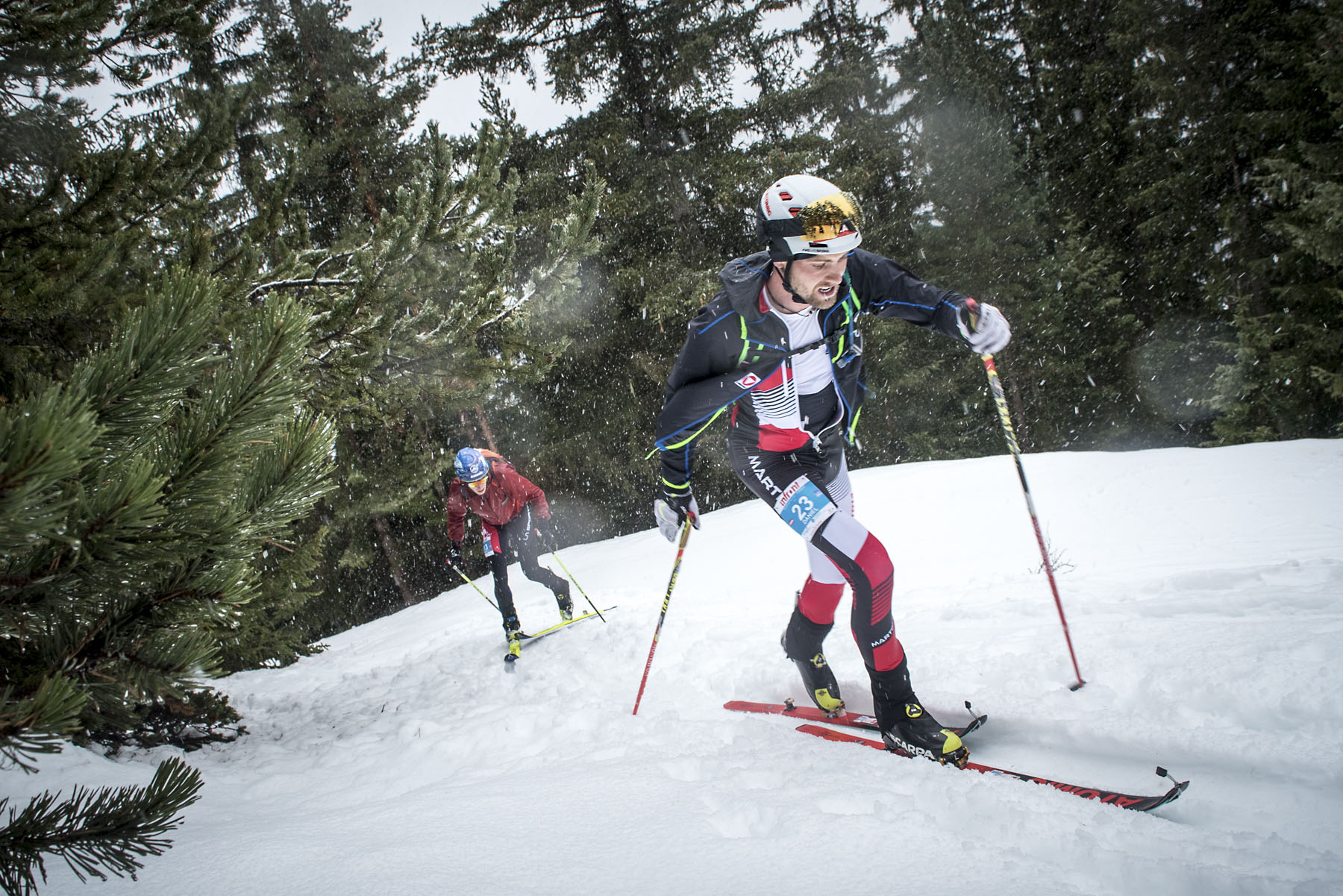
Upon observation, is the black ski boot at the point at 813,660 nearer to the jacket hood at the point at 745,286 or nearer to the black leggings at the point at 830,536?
the black leggings at the point at 830,536

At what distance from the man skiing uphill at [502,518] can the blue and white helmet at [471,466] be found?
0.04 ft

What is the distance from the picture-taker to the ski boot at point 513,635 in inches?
268

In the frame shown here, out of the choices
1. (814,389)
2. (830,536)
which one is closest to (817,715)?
(830,536)

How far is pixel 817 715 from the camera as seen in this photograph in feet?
12.6

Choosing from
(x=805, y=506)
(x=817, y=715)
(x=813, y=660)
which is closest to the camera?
(x=805, y=506)

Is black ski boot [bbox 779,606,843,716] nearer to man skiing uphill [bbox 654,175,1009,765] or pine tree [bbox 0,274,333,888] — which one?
man skiing uphill [bbox 654,175,1009,765]

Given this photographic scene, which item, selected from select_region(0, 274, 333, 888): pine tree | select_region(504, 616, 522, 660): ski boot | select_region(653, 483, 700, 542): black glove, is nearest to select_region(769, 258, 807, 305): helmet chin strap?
select_region(653, 483, 700, 542): black glove

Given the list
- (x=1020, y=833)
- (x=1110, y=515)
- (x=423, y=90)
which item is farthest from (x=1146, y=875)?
(x=423, y=90)

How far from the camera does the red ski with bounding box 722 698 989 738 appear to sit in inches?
129

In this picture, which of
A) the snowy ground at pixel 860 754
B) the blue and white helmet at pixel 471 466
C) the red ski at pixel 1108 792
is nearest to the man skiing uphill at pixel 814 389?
the red ski at pixel 1108 792

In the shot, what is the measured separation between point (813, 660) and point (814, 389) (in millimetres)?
1620

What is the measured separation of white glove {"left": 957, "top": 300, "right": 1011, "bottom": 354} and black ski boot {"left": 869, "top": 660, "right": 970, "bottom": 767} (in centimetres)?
162

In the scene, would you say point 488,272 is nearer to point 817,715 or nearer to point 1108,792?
point 817,715

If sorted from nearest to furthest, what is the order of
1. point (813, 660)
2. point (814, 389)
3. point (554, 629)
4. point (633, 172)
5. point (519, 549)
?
1. point (814, 389)
2. point (813, 660)
3. point (554, 629)
4. point (519, 549)
5. point (633, 172)
